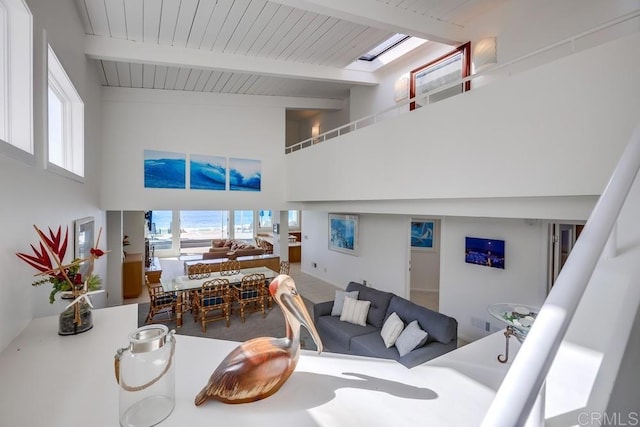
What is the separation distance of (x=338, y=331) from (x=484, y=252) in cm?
254

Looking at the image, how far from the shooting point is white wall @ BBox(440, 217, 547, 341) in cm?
397

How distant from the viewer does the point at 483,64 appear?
153 inches

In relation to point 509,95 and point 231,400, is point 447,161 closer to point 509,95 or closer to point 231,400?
point 509,95

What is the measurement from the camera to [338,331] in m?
4.16

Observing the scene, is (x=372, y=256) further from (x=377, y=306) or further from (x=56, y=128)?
(x=56, y=128)

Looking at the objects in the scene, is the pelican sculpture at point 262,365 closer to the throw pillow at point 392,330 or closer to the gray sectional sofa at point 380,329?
the gray sectional sofa at point 380,329

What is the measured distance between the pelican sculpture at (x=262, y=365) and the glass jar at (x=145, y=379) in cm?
10

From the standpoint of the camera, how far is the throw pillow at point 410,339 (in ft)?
11.3

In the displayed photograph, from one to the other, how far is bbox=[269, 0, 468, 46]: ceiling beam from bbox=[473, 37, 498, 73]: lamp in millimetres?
315

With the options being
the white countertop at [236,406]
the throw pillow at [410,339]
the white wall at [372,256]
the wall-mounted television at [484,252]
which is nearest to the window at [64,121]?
the white countertop at [236,406]

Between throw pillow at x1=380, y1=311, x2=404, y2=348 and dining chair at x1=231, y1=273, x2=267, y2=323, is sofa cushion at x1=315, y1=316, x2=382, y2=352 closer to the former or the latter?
throw pillow at x1=380, y1=311, x2=404, y2=348

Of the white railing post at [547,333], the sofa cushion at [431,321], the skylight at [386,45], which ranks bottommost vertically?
the sofa cushion at [431,321]

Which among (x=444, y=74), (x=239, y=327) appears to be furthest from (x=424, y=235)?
(x=239, y=327)

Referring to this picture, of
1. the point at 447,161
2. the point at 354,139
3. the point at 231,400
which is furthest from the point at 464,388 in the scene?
the point at 354,139
